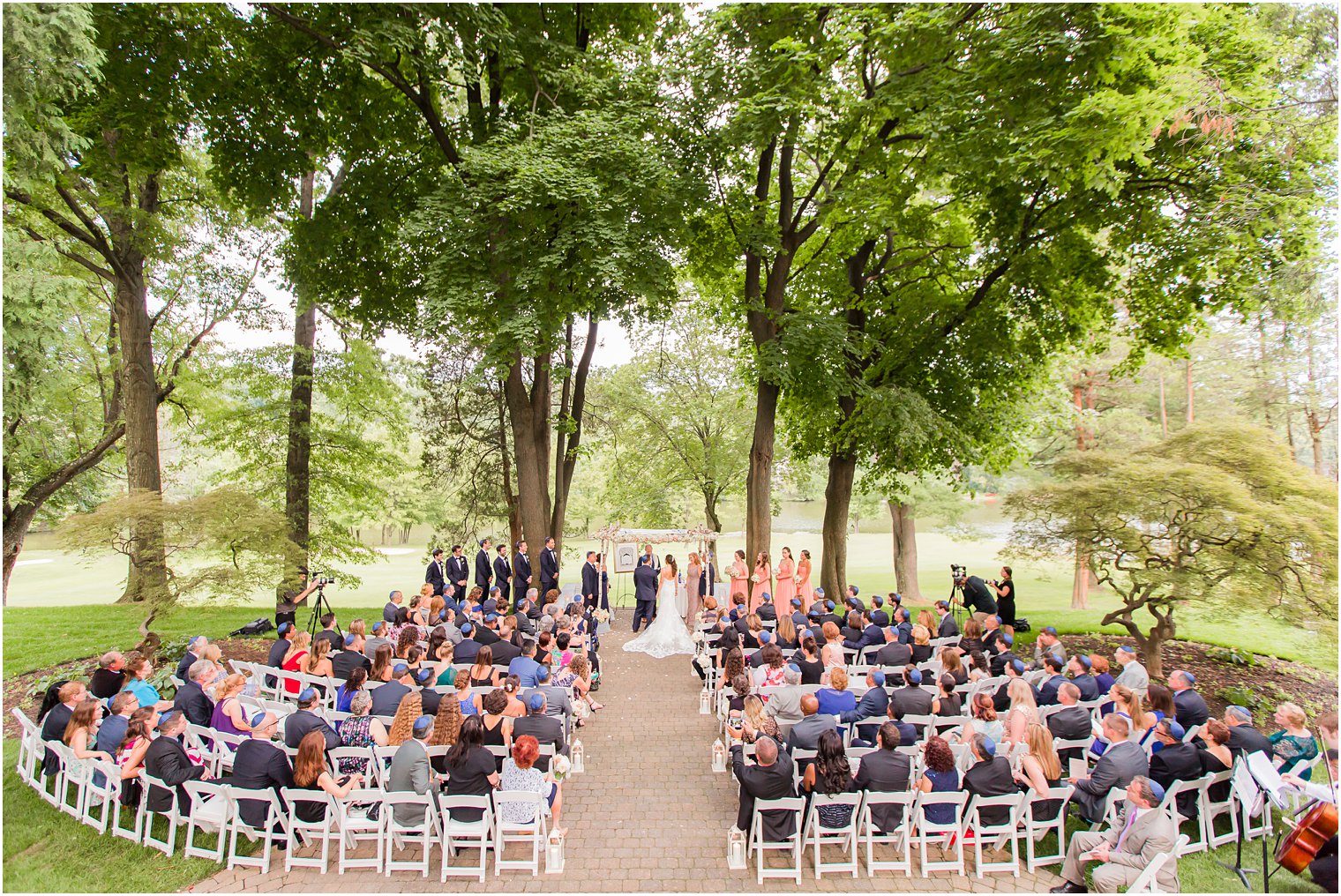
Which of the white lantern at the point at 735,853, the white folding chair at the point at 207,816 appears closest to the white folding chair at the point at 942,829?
the white lantern at the point at 735,853

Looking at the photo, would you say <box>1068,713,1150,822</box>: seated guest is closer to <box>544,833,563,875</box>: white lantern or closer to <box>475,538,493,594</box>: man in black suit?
<box>544,833,563,875</box>: white lantern

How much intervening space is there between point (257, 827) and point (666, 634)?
29.0ft

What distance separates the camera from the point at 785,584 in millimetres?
15094

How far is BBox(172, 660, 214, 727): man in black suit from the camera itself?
283 inches

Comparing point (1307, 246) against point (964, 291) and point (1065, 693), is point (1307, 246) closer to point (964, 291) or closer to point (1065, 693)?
point (964, 291)

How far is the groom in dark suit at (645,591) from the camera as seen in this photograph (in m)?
15.3

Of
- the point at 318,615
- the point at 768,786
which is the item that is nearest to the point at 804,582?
the point at 768,786

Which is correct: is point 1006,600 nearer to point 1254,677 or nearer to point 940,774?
point 1254,677

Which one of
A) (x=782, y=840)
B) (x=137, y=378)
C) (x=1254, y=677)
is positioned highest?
(x=137, y=378)

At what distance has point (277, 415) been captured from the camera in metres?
17.3

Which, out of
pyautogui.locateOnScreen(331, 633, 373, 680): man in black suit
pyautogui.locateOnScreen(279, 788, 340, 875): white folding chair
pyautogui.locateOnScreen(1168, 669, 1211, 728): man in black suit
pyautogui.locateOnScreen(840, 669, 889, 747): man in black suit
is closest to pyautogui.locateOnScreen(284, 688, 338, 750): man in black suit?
pyautogui.locateOnScreen(279, 788, 340, 875): white folding chair

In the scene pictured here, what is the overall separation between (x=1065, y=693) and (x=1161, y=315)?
1042 cm

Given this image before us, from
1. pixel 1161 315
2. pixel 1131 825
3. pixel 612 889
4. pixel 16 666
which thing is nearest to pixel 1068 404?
pixel 1161 315

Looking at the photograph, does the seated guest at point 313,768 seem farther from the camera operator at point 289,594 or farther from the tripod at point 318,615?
the camera operator at point 289,594
